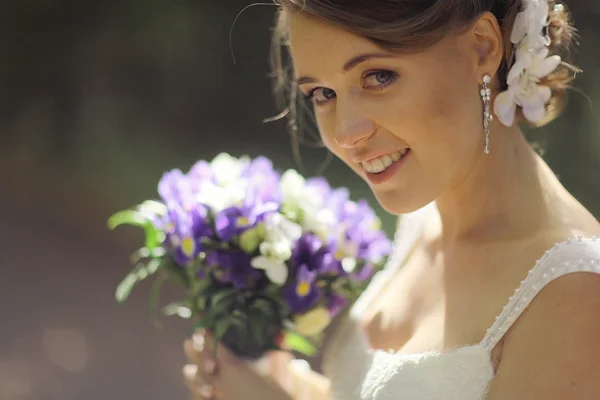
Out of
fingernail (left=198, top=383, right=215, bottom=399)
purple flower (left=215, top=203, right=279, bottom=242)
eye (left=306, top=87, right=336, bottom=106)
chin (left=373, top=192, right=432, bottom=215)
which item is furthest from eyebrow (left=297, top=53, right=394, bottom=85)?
fingernail (left=198, top=383, right=215, bottom=399)

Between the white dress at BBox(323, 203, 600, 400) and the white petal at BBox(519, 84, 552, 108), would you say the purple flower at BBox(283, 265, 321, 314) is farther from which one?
the white petal at BBox(519, 84, 552, 108)

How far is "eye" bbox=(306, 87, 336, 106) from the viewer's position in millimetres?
1622

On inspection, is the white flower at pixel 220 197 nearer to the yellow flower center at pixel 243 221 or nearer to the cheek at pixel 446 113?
the yellow flower center at pixel 243 221

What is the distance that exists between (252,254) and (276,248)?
0.19ft

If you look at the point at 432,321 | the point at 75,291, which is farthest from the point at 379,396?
the point at 75,291

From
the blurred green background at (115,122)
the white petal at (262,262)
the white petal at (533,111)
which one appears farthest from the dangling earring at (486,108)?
the blurred green background at (115,122)

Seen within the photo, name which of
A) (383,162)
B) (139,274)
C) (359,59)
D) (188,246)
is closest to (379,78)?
(359,59)

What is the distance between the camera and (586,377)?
1.33m

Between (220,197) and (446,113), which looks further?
(220,197)

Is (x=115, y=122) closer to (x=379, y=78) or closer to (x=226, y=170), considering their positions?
(x=226, y=170)

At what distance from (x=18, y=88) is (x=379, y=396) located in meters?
5.72

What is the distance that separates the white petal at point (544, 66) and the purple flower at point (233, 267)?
68 cm

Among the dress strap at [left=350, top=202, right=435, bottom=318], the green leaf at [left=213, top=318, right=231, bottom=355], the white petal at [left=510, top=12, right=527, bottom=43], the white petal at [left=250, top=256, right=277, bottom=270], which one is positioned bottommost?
the dress strap at [left=350, top=202, right=435, bottom=318]

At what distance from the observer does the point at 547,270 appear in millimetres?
1410
